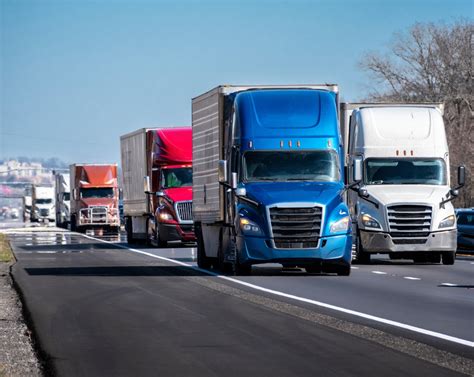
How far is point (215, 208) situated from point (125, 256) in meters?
10.6

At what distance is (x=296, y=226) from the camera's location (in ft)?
88.6

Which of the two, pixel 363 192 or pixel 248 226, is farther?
pixel 363 192

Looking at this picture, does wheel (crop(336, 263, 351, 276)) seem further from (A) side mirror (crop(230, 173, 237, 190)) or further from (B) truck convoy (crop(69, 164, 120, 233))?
(B) truck convoy (crop(69, 164, 120, 233))

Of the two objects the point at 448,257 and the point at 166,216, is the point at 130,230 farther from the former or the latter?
the point at 448,257

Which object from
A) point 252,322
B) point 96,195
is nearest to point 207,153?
point 252,322

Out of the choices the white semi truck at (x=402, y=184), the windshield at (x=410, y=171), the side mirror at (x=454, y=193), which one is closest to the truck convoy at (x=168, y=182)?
the white semi truck at (x=402, y=184)

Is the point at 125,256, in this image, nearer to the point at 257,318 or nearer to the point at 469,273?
the point at 469,273

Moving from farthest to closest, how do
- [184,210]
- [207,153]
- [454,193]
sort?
1. [184,210]
2. [454,193]
3. [207,153]

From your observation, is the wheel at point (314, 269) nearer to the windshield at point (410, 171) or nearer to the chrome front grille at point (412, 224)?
the chrome front grille at point (412, 224)

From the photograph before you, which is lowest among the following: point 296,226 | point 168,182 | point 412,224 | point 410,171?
point 296,226

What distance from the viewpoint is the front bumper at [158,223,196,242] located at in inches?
1800

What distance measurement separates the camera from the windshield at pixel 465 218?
1688 inches

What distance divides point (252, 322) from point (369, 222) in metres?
16.3

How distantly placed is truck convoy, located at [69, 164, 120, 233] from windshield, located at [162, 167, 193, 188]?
29.1 m
